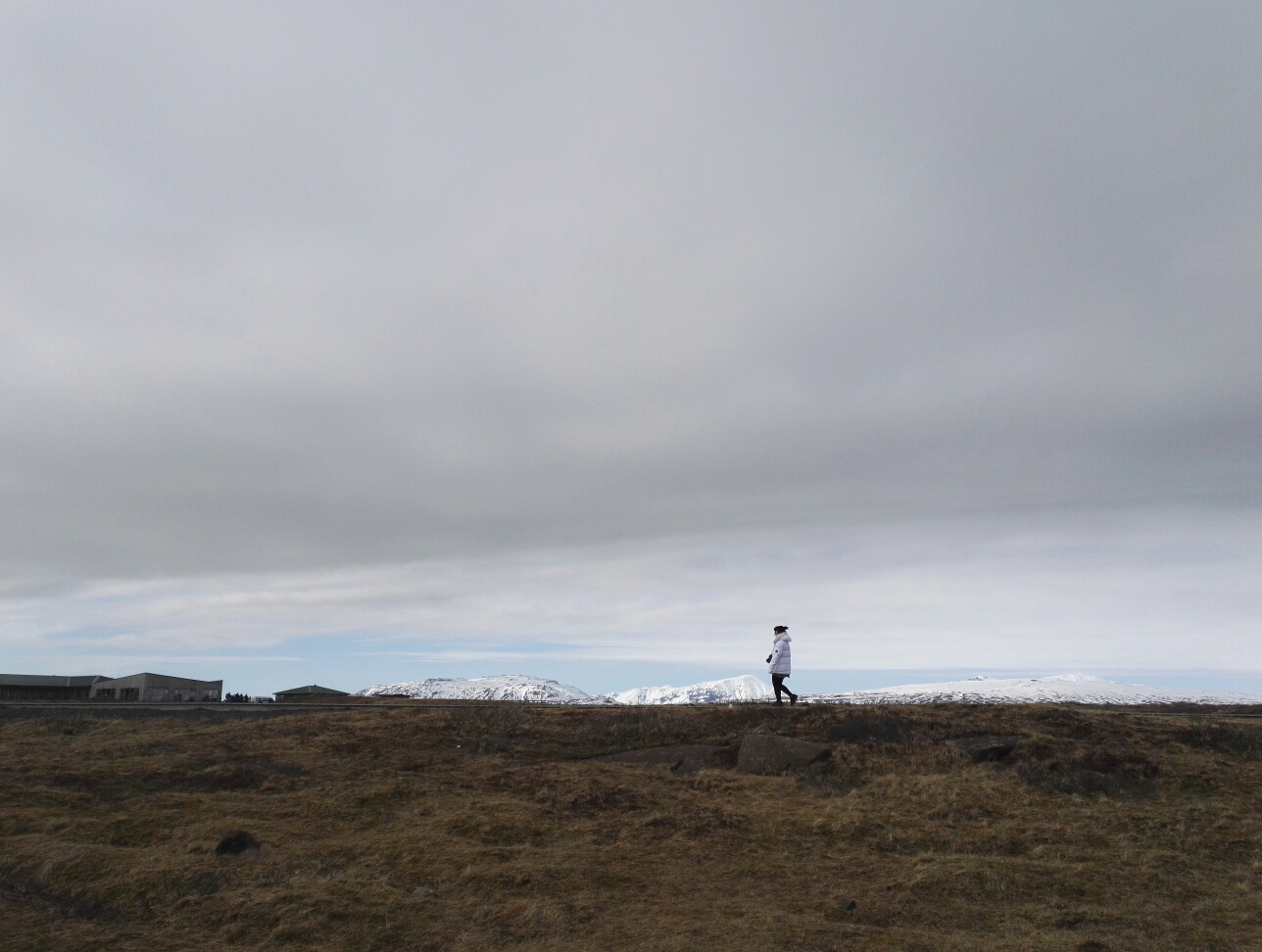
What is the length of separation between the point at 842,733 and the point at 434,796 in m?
9.59

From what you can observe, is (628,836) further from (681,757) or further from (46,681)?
(46,681)

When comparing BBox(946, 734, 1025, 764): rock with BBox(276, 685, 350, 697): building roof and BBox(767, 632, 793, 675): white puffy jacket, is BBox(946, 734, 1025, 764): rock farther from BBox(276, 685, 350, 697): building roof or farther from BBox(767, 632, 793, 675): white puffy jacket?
BBox(276, 685, 350, 697): building roof

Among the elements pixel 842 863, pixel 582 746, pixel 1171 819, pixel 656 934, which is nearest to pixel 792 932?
pixel 656 934

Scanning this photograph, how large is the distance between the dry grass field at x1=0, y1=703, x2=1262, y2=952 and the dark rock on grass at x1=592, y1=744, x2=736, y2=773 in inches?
26.0

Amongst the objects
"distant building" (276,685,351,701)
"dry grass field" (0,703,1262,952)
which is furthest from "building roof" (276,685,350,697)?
"dry grass field" (0,703,1262,952)

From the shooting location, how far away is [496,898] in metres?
11.6

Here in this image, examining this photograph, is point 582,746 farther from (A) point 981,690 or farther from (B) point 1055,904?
(A) point 981,690

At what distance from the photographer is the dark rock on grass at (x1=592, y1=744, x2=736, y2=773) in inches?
760

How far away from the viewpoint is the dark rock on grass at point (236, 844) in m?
12.7

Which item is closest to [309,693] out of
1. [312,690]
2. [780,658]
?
[312,690]

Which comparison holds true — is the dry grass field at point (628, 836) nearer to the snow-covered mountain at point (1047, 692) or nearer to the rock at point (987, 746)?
the rock at point (987, 746)

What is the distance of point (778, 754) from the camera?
1877 centimetres

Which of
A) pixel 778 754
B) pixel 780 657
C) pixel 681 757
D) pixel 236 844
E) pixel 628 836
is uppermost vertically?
pixel 780 657

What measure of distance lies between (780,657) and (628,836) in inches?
391
